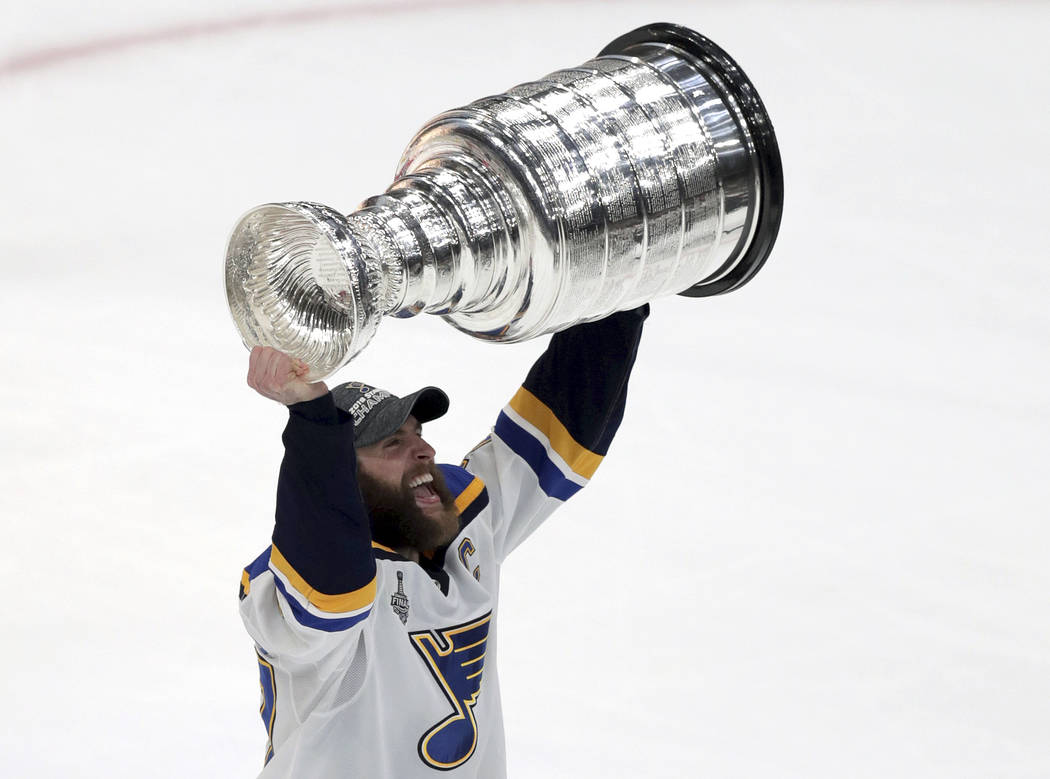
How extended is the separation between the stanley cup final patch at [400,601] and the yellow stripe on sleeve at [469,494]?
0.18m

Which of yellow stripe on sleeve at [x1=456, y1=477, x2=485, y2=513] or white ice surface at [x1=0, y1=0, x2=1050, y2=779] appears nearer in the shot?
yellow stripe on sleeve at [x1=456, y1=477, x2=485, y2=513]

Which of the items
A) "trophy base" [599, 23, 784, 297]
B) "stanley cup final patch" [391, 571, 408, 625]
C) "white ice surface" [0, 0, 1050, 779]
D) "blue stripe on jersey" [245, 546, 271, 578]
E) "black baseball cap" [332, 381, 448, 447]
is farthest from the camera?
"white ice surface" [0, 0, 1050, 779]

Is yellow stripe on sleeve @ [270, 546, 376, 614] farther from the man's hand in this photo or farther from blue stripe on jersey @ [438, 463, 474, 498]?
blue stripe on jersey @ [438, 463, 474, 498]

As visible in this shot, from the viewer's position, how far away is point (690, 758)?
8.50ft

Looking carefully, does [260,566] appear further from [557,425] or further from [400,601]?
[557,425]

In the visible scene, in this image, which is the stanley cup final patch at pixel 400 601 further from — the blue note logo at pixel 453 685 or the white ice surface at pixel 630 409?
the white ice surface at pixel 630 409

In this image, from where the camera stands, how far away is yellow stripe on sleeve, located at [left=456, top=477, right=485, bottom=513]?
79.8 inches

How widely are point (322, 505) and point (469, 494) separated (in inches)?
22.1

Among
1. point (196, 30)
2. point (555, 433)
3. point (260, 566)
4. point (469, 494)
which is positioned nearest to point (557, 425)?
point (555, 433)

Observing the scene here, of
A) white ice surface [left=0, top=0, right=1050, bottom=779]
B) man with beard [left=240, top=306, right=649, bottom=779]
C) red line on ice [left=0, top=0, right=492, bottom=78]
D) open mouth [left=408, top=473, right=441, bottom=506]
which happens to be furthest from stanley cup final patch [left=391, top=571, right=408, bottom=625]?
red line on ice [left=0, top=0, right=492, bottom=78]

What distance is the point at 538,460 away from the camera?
206 cm

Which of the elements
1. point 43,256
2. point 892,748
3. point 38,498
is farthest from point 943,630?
point 43,256

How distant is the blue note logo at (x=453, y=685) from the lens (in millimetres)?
1879

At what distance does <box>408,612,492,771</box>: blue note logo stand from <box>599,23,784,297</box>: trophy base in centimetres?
61
